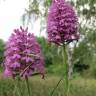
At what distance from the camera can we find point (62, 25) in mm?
5141

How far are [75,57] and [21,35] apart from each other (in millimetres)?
18016

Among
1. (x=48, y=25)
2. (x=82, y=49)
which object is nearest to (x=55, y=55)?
(x=82, y=49)

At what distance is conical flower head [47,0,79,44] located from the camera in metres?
5.11

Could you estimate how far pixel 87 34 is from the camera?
22.8 metres

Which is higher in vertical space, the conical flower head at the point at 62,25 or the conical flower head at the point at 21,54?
the conical flower head at the point at 62,25

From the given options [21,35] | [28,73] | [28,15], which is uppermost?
[28,15]

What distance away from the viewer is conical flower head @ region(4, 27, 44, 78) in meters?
4.49

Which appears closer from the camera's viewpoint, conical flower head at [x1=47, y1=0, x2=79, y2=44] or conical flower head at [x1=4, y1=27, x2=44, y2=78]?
conical flower head at [x1=4, y1=27, x2=44, y2=78]

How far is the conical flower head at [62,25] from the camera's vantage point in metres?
5.11

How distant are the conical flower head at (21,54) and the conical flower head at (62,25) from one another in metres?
0.39

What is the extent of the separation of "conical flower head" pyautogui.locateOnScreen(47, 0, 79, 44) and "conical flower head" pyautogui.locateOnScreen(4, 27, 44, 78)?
1.28 feet

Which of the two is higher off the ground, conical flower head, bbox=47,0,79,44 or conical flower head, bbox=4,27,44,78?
conical flower head, bbox=47,0,79,44

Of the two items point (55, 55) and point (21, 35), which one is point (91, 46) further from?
point (21, 35)

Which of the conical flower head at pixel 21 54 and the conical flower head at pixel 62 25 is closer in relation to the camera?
the conical flower head at pixel 21 54
